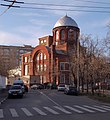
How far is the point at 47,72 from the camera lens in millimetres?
91438

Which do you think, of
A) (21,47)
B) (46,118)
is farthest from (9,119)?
(21,47)

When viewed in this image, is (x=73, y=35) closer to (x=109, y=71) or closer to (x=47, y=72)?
(x=47, y=72)

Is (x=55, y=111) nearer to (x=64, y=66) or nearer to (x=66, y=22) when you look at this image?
(x=64, y=66)

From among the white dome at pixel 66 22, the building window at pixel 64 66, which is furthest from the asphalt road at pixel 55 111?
the white dome at pixel 66 22

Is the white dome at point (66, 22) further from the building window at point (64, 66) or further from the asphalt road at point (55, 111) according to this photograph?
the asphalt road at point (55, 111)

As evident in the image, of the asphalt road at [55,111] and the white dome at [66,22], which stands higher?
→ the white dome at [66,22]

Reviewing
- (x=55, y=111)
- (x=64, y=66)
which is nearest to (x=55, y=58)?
(x=64, y=66)

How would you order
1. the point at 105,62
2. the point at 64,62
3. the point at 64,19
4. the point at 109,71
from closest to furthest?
the point at 109,71
the point at 105,62
the point at 64,62
the point at 64,19

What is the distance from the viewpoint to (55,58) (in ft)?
298

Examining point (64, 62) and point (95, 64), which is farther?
point (64, 62)

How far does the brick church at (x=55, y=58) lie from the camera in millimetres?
88438

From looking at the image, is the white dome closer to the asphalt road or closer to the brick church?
the brick church

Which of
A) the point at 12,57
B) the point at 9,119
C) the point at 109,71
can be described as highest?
the point at 12,57

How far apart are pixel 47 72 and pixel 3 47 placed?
79177 millimetres
